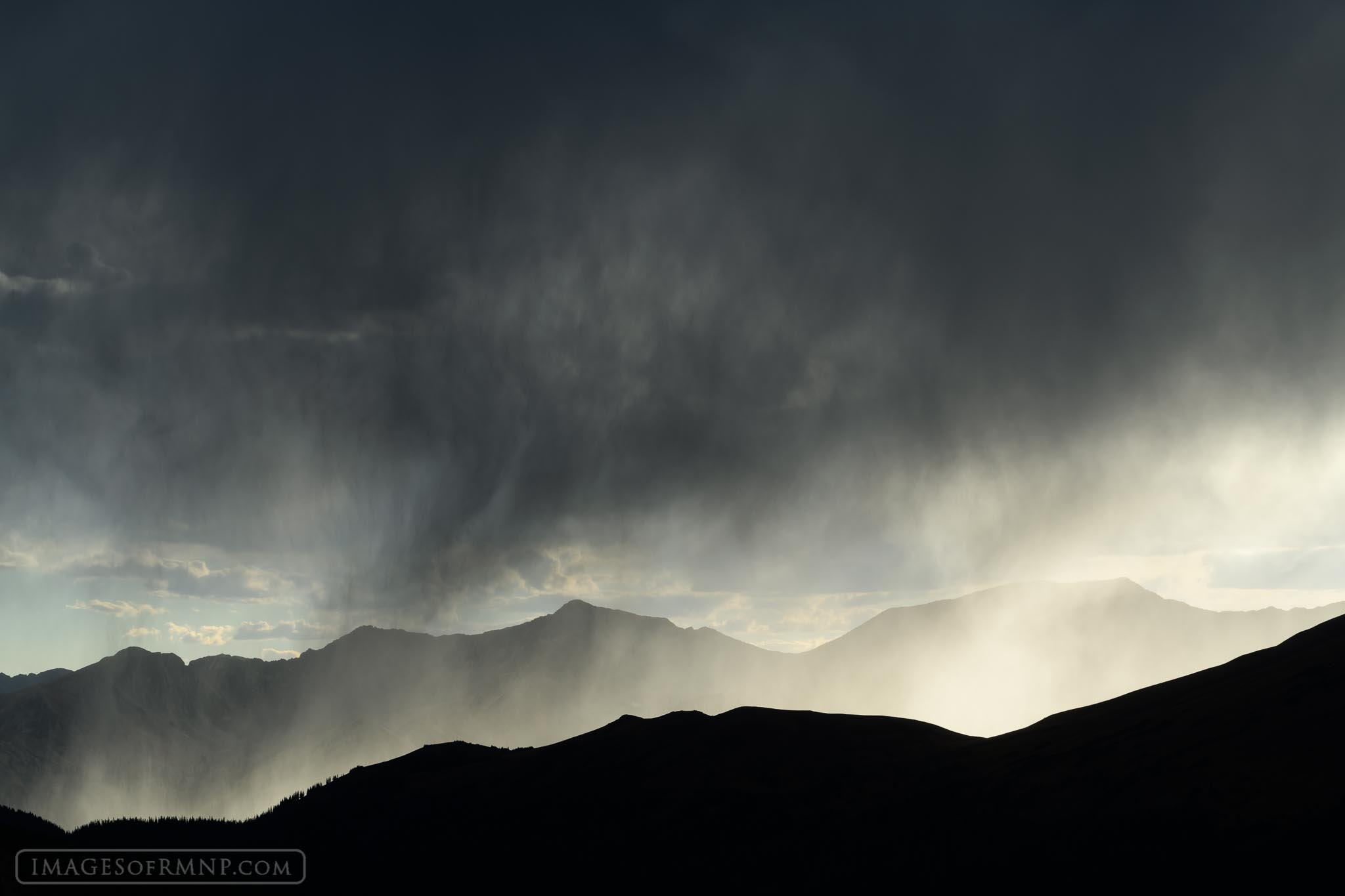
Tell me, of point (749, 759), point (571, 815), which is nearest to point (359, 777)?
point (571, 815)

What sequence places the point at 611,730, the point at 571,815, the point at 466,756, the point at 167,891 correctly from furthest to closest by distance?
the point at 466,756 → the point at 611,730 → the point at 571,815 → the point at 167,891

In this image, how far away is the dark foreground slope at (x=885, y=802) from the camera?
5450 centimetres

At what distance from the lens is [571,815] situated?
84.9m

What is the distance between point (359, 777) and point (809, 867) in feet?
237

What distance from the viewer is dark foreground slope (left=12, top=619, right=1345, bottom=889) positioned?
54500mm

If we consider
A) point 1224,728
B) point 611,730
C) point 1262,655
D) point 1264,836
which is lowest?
point 1264,836

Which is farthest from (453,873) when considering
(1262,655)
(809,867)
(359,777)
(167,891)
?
(1262,655)

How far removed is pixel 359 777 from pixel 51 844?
49.5 metres

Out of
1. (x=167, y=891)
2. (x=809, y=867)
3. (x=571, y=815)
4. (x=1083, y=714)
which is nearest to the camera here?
(x=167, y=891)

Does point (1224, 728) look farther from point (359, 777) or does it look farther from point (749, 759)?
point (359, 777)

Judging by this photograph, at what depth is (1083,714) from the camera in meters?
90.6

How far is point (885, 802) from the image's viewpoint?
7375 cm

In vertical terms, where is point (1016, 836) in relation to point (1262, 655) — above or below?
below

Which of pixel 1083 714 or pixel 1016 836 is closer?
pixel 1016 836
